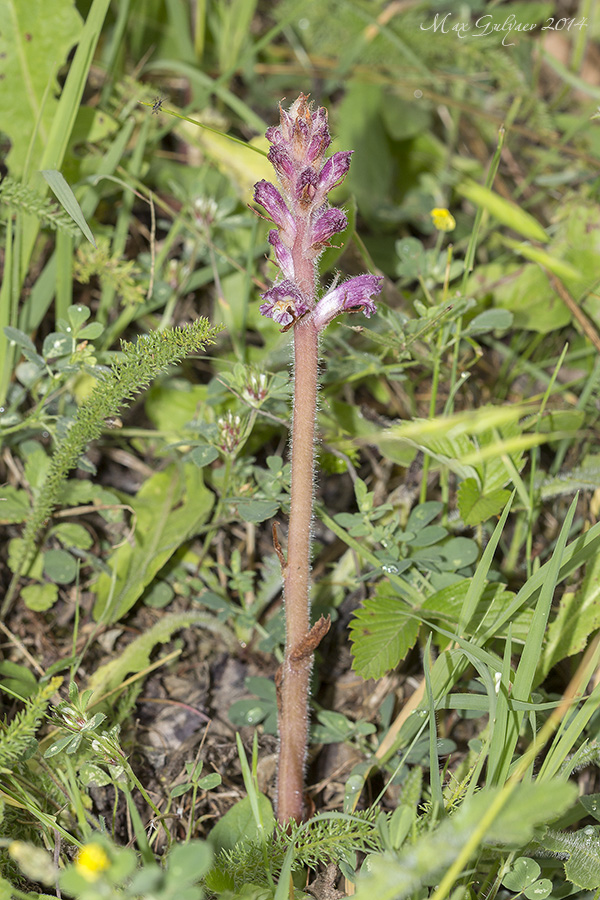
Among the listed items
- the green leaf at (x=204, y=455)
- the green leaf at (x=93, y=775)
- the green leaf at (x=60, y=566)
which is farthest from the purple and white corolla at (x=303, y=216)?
the green leaf at (x=60, y=566)

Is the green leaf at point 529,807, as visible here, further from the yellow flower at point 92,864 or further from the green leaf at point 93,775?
the green leaf at point 93,775

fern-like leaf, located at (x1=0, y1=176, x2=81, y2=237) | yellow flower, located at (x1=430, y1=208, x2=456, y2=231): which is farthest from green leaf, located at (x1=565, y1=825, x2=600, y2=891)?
fern-like leaf, located at (x1=0, y1=176, x2=81, y2=237)

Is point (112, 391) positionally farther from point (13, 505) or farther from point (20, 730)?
point (20, 730)

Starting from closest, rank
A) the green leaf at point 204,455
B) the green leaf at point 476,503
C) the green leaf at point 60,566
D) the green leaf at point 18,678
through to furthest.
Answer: the green leaf at point 18,678, the green leaf at point 476,503, the green leaf at point 204,455, the green leaf at point 60,566

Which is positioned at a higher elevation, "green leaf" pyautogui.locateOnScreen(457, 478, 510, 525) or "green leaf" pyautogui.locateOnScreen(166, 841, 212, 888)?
"green leaf" pyautogui.locateOnScreen(457, 478, 510, 525)

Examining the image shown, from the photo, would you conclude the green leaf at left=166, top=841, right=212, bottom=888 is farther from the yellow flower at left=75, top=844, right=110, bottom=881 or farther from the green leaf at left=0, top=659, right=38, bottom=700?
the green leaf at left=0, top=659, right=38, bottom=700
